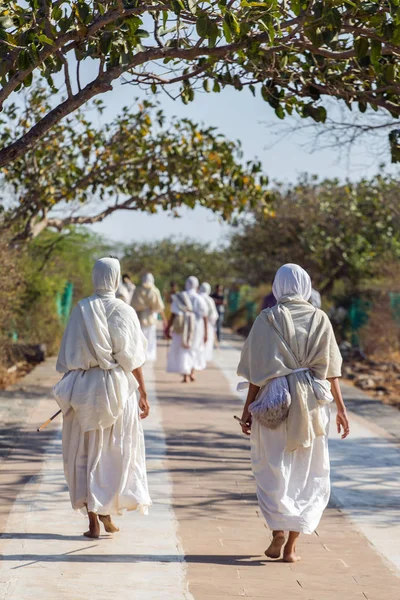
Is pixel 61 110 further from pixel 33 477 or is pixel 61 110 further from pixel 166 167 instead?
pixel 166 167

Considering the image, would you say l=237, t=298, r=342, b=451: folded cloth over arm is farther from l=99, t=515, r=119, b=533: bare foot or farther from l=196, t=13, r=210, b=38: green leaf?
l=196, t=13, r=210, b=38: green leaf

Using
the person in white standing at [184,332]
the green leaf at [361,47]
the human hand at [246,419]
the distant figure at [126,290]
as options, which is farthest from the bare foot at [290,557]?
the distant figure at [126,290]

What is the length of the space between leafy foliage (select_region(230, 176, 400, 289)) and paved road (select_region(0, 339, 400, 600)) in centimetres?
1834

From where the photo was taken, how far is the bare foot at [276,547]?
6.63 meters

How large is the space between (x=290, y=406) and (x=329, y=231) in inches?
1000

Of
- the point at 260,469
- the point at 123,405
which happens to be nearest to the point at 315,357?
the point at 260,469

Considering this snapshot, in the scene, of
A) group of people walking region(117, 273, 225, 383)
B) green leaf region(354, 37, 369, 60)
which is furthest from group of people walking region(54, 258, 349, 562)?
group of people walking region(117, 273, 225, 383)

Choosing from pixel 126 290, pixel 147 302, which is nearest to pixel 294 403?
pixel 147 302

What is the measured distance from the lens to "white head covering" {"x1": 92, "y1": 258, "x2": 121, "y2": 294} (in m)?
7.34

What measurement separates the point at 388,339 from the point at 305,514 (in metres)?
19.2

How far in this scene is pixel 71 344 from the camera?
23.6ft

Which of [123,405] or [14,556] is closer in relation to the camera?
[14,556]

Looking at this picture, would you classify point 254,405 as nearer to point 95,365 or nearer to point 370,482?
point 95,365

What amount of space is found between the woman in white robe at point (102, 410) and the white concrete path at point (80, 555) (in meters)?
0.29
